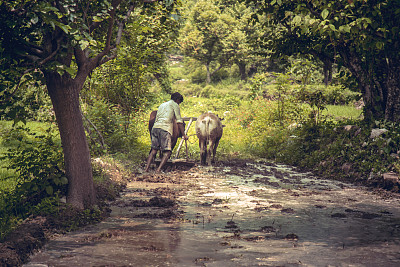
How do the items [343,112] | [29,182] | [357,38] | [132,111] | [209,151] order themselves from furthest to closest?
[343,112]
[132,111]
[209,151]
[357,38]
[29,182]

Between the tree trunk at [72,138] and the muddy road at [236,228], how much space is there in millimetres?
737

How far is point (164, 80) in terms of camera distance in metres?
36.2

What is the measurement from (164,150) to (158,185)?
1.75 metres

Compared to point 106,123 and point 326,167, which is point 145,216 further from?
point 326,167

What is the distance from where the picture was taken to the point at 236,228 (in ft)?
22.5

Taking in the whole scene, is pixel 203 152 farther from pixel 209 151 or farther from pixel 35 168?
pixel 35 168

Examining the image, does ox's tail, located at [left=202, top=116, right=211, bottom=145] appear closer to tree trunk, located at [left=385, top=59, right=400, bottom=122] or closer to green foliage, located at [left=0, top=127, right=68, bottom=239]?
tree trunk, located at [left=385, top=59, right=400, bottom=122]

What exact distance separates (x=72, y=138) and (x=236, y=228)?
3.15 m

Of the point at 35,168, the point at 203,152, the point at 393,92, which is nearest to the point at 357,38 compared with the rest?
the point at 393,92

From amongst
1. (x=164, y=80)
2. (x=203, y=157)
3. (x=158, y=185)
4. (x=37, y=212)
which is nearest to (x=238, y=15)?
(x=164, y=80)

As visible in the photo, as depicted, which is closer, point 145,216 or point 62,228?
point 62,228

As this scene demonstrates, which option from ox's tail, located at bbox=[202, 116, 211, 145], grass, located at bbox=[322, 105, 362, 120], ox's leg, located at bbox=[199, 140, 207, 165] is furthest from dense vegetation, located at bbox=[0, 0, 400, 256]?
ox's tail, located at bbox=[202, 116, 211, 145]

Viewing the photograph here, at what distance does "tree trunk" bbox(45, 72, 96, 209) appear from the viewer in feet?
24.0

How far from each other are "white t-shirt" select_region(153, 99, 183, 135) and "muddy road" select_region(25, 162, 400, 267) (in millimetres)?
1676
